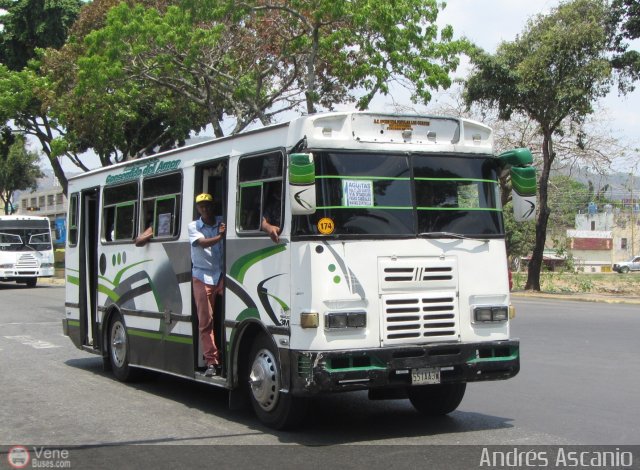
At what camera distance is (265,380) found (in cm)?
799

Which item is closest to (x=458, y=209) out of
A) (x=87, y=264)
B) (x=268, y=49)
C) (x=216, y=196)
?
(x=216, y=196)

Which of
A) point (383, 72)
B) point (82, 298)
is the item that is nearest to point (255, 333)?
point (82, 298)

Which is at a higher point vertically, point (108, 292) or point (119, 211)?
point (119, 211)

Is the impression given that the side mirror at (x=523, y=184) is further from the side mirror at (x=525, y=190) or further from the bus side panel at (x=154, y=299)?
the bus side panel at (x=154, y=299)

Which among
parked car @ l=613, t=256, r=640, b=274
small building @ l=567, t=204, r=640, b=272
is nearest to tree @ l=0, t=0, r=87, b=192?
parked car @ l=613, t=256, r=640, b=274

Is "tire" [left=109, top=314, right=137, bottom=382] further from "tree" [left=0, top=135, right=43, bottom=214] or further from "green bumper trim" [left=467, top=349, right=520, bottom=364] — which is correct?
"tree" [left=0, top=135, right=43, bottom=214]

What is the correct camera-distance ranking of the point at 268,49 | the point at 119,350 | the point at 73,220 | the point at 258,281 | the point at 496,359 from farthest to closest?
the point at 268,49 → the point at 73,220 → the point at 119,350 → the point at 258,281 → the point at 496,359

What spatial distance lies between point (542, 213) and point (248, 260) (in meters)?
24.1

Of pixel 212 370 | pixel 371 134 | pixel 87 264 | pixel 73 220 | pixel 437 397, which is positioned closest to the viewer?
pixel 371 134

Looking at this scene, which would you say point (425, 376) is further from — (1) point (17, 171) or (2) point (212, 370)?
(1) point (17, 171)

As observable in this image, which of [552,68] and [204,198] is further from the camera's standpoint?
[552,68]

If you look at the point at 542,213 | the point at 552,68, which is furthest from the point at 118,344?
the point at 542,213

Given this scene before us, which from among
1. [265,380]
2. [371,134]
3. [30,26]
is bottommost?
[265,380]

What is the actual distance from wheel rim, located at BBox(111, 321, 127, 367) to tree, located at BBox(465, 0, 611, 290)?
19.9 meters
